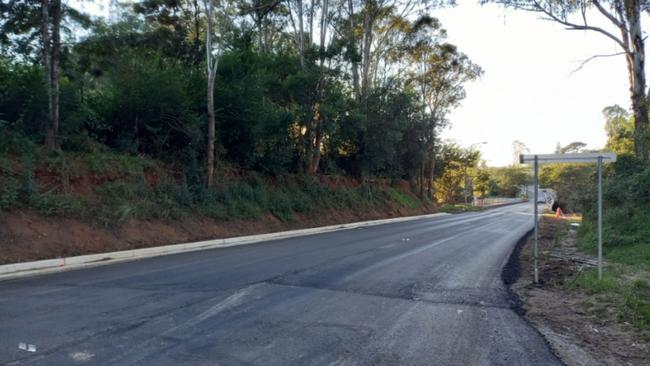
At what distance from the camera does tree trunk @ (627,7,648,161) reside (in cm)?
1725

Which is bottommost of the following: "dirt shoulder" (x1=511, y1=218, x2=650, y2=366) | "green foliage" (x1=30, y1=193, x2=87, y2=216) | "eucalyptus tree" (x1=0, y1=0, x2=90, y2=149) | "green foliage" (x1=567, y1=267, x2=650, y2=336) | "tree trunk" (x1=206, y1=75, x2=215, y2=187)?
"dirt shoulder" (x1=511, y1=218, x2=650, y2=366)

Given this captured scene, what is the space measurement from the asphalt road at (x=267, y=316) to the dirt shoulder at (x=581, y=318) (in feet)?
0.99

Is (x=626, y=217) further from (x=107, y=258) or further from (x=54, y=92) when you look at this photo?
(x=54, y=92)

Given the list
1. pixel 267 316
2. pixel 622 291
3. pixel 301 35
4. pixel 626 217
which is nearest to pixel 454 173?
pixel 301 35

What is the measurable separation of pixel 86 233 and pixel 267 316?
27.7ft

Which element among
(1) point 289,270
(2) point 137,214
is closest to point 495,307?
(1) point 289,270

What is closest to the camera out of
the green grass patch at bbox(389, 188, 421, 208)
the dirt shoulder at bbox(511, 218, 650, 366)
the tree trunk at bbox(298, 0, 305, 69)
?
the dirt shoulder at bbox(511, 218, 650, 366)

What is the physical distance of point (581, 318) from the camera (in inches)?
258

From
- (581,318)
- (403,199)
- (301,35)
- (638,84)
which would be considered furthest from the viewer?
(403,199)

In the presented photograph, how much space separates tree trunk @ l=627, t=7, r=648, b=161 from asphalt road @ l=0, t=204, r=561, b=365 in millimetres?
10941

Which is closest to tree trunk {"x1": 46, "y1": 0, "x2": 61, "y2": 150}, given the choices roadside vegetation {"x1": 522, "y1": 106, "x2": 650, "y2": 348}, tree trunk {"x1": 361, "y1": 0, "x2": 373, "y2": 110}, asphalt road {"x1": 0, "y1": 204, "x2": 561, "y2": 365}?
asphalt road {"x1": 0, "y1": 204, "x2": 561, "y2": 365}

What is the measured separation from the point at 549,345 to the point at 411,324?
5.41 feet

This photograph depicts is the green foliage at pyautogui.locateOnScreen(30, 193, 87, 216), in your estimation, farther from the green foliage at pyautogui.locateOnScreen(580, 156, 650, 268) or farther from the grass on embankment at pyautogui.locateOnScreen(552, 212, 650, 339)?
the green foliage at pyautogui.locateOnScreen(580, 156, 650, 268)

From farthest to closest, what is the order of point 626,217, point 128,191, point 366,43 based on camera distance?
1. point 366,43
2. point 128,191
3. point 626,217
